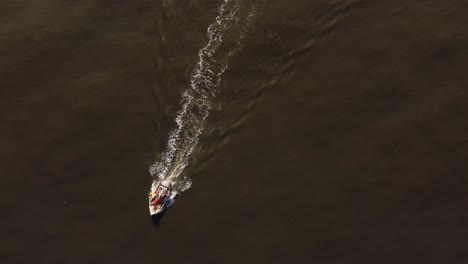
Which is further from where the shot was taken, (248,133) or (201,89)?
(201,89)

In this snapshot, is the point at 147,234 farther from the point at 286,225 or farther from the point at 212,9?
the point at 212,9

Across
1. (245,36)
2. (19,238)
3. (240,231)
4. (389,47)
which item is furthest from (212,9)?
(19,238)

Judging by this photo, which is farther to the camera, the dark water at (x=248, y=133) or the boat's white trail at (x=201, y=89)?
the boat's white trail at (x=201, y=89)

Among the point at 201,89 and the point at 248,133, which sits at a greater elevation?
the point at 201,89

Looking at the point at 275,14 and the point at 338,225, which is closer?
the point at 338,225

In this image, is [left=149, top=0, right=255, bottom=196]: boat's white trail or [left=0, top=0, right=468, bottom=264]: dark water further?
[left=149, top=0, right=255, bottom=196]: boat's white trail
